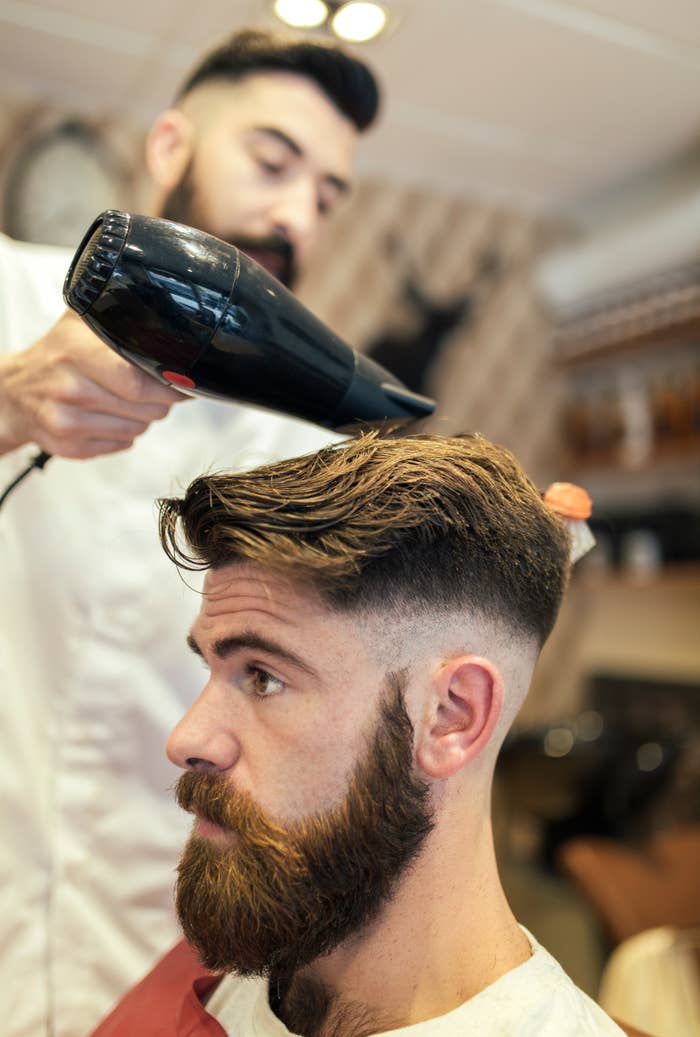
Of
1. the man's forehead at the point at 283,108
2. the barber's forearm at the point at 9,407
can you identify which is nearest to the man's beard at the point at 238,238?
the man's forehead at the point at 283,108

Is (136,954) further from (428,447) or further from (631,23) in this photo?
(631,23)

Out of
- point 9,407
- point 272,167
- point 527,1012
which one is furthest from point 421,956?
point 272,167

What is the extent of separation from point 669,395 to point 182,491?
2852mm

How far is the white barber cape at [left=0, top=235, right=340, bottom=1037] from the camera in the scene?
1251 millimetres

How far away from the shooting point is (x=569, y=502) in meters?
1.01

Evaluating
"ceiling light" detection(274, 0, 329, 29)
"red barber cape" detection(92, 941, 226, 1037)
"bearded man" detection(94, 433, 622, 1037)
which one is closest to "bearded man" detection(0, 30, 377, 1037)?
"red barber cape" detection(92, 941, 226, 1037)

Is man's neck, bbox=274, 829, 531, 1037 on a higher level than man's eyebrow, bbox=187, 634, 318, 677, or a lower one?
lower

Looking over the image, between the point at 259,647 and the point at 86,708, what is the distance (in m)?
0.53

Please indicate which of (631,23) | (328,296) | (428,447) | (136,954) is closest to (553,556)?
(428,447)

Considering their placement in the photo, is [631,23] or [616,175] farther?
[616,175]

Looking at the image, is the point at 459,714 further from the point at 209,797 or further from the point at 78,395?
the point at 78,395

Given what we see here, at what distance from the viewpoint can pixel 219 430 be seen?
4.84ft

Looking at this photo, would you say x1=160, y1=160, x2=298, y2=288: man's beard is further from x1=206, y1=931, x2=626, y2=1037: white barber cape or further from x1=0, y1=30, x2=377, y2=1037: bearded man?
x1=206, y1=931, x2=626, y2=1037: white barber cape

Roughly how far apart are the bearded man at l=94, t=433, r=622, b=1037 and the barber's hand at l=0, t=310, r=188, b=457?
0.12 m
